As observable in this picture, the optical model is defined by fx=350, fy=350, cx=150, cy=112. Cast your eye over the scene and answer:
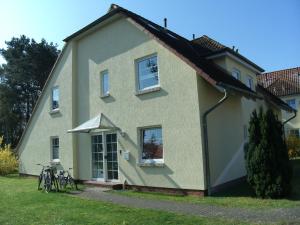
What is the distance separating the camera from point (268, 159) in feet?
37.0

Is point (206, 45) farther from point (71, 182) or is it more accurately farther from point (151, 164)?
point (71, 182)

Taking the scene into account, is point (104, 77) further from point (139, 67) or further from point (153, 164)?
point (153, 164)

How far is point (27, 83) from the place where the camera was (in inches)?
2009

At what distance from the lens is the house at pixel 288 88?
37531 mm

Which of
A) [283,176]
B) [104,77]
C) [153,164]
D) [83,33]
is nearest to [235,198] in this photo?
[283,176]

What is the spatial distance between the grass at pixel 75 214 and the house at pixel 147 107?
320cm

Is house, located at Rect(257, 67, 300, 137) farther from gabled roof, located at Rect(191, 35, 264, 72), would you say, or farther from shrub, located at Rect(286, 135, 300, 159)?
gabled roof, located at Rect(191, 35, 264, 72)

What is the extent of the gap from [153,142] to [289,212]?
21.0 ft

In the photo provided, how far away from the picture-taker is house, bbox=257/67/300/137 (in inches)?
1478

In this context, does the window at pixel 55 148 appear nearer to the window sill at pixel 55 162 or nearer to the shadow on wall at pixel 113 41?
the window sill at pixel 55 162

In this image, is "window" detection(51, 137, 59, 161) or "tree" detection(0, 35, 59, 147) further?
"tree" detection(0, 35, 59, 147)

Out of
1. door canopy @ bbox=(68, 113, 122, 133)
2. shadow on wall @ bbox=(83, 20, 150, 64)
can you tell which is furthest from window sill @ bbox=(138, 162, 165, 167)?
shadow on wall @ bbox=(83, 20, 150, 64)

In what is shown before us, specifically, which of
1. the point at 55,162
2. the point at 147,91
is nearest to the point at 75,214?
the point at 147,91

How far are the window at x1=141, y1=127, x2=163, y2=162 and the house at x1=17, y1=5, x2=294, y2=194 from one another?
40 mm
